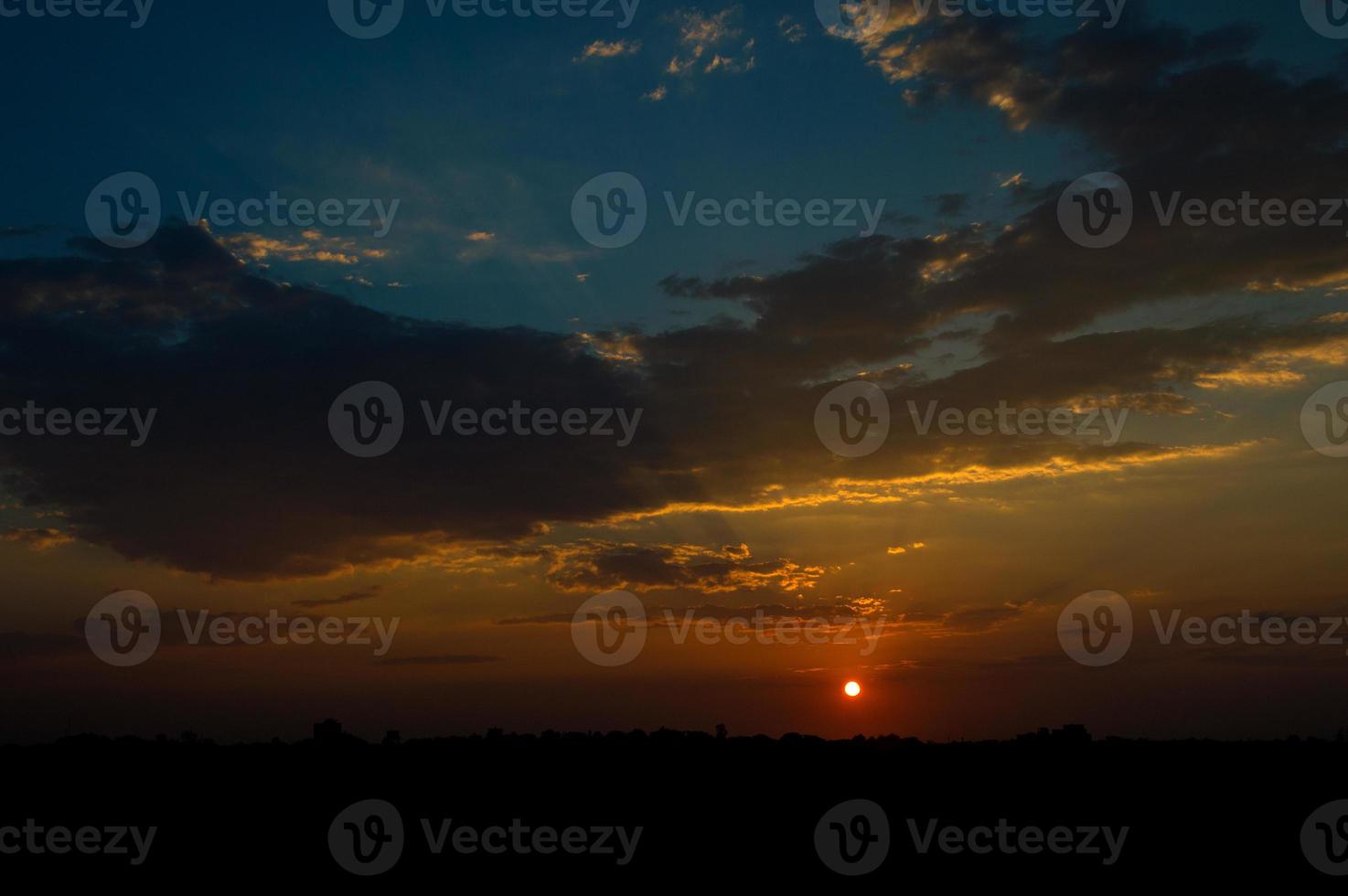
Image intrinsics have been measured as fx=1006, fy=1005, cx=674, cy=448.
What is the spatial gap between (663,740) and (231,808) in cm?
1916

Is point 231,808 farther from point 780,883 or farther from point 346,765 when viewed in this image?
point 780,883

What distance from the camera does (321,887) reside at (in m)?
27.2

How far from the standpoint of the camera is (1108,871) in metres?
29.1

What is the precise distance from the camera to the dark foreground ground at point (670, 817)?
28594 millimetres

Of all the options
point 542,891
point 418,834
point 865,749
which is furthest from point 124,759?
point 865,749

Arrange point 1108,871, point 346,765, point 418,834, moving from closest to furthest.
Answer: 1. point 1108,871
2. point 418,834
3. point 346,765

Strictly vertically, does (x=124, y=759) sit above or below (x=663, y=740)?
below

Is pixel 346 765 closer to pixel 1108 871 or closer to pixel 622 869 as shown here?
pixel 622 869

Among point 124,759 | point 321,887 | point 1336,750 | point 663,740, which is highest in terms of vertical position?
point 1336,750

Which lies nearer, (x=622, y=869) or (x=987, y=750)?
(x=622, y=869)

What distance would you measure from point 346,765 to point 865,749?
69.9ft

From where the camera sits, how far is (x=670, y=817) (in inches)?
1296

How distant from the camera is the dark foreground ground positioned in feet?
93.8

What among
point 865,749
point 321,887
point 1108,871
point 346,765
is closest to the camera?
point 321,887
